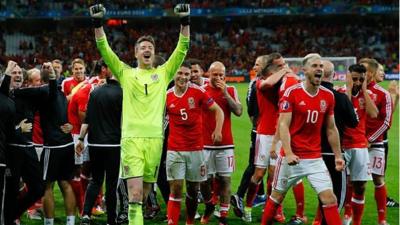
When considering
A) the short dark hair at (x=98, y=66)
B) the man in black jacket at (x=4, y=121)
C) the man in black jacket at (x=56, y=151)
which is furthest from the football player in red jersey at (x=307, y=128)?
the man in black jacket at (x=4, y=121)

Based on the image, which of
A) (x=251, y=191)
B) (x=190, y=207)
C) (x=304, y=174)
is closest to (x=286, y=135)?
(x=304, y=174)

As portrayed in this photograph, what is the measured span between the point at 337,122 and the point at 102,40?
2881 millimetres

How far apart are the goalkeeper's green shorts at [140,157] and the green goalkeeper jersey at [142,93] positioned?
74 mm

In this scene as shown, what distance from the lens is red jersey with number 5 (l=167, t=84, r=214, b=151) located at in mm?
8195

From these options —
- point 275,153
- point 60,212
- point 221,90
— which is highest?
point 221,90

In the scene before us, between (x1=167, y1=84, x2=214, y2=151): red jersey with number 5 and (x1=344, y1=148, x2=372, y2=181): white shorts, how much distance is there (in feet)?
6.00

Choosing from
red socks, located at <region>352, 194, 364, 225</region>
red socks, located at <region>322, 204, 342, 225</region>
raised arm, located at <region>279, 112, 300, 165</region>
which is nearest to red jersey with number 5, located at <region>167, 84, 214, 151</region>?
raised arm, located at <region>279, 112, 300, 165</region>

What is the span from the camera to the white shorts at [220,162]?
9.03 m

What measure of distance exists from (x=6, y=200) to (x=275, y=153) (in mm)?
3182

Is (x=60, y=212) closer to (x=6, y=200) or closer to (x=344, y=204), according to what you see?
(x=6, y=200)

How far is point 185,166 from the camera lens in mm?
8195

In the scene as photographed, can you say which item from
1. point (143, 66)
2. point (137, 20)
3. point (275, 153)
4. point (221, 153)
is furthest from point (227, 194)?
point (137, 20)

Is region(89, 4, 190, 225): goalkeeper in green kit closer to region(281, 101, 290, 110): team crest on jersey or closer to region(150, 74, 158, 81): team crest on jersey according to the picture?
region(150, 74, 158, 81): team crest on jersey

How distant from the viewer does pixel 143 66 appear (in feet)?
24.0
